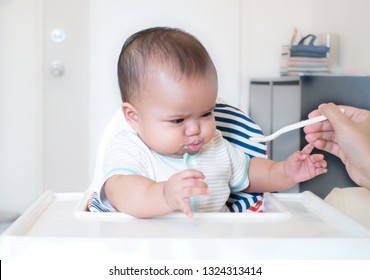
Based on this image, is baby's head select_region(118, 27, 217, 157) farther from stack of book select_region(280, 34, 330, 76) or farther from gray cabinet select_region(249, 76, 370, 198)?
stack of book select_region(280, 34, 330, 76)

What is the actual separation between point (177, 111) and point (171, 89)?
0.04 m

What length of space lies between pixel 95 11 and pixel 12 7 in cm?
47

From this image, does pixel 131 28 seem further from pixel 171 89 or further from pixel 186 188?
pixel 186 188

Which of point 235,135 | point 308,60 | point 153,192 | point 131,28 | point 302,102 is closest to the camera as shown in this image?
point 153,192

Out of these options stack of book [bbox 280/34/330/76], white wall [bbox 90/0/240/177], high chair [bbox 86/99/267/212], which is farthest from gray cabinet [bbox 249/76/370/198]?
high chair [bbox 86/99/267/212]

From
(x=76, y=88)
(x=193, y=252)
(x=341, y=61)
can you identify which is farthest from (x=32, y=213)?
(x=341, y=61)

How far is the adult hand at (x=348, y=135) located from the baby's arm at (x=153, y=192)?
25 centimetres

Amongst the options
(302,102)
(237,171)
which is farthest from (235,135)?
(302,102)

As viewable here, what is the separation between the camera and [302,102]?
2.59 meters

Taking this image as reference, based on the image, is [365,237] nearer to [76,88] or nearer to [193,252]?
[193,252]

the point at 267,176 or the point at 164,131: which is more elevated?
the point at 164,131

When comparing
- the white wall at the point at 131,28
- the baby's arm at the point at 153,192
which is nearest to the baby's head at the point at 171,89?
the baby's arm at the point at 153,192

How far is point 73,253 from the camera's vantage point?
68 cm

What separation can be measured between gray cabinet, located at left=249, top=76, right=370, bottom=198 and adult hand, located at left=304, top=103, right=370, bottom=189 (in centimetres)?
136
